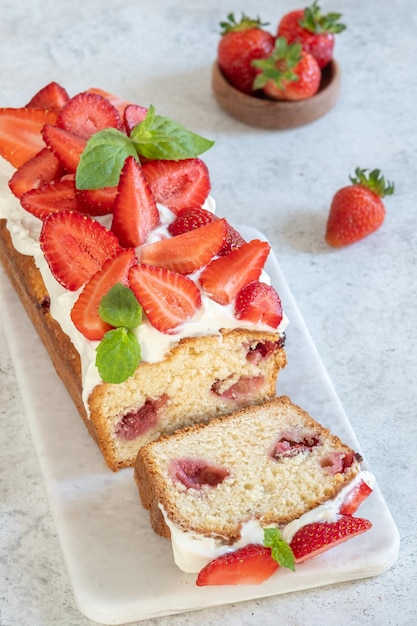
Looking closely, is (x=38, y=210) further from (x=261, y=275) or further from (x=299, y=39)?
(x=299, y=39)

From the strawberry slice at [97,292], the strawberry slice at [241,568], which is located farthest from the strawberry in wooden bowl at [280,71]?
the strawberry slice at [241,568]

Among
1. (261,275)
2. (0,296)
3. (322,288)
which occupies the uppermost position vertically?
(261,275)

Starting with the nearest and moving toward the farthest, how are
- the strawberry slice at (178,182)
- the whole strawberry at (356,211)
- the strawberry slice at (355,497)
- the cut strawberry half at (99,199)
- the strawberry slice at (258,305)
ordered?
1. the strawberry slice at (355,497)
2. the strawberry slice at (258,305)
3. the cut strawberry half at (99,199)
4. the strawberry slice at (178,182)
5. the whole strawberry at (356,211)

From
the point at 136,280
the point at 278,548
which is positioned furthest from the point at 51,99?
the point at 278,548

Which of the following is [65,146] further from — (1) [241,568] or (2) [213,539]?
(1) [241,568]

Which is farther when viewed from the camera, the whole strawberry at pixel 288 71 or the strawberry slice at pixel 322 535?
the whole strawberry at pixel 288 71

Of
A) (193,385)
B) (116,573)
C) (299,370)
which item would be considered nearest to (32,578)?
(116,573)

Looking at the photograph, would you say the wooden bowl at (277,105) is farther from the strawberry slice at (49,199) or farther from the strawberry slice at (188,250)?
the strawberry slice at (188,250)
